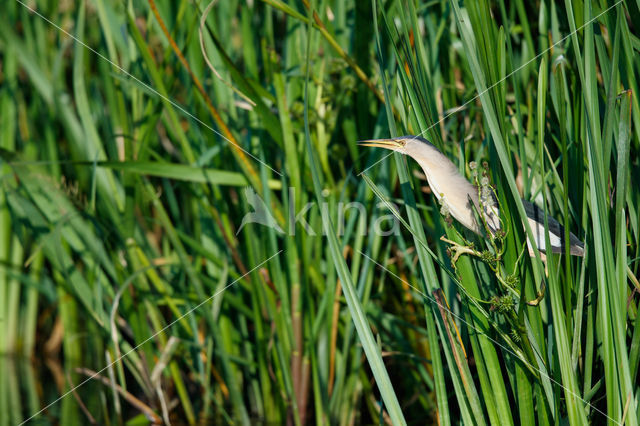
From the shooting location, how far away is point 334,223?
1.42m

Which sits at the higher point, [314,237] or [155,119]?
[155,119]

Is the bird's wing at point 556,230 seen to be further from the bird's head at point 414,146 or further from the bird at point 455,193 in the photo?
the bird's head at point 414,146

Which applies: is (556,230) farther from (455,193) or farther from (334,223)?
(334,223)

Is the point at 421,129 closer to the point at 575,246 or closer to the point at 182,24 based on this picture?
the point at 575,246

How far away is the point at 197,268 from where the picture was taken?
5.41 ft

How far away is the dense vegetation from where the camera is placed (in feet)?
3.05

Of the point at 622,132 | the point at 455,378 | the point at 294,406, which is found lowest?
the point at 294,406

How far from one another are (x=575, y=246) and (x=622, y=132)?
19cm

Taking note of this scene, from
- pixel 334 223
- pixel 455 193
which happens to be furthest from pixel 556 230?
pixel 334 223

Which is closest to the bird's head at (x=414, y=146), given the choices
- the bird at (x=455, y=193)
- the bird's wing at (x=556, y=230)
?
the bird at (x=455, y=193)

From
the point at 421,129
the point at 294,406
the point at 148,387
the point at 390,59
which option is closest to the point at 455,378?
the point at 421,129

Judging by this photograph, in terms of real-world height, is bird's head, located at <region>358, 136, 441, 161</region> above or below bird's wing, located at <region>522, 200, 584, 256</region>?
above

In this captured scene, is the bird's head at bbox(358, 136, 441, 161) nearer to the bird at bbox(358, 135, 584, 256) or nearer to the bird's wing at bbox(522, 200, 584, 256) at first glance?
the bird at bbox(358, 135, 584, 256)

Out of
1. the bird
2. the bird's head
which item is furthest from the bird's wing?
the bird's head
